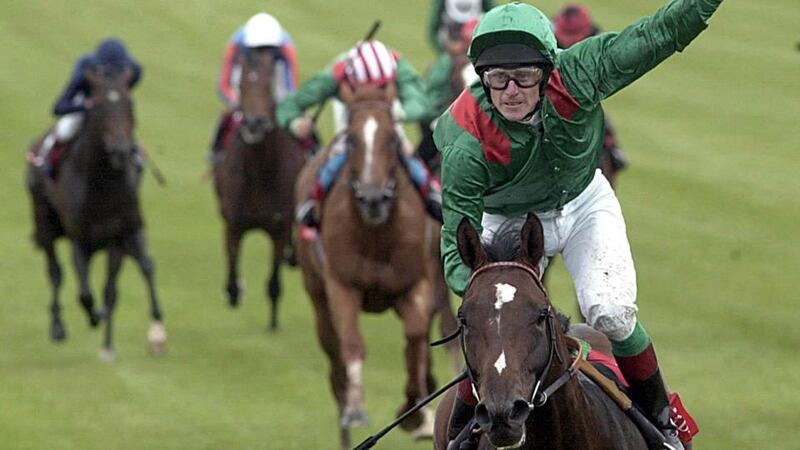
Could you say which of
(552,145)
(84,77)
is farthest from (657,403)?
(84,77)

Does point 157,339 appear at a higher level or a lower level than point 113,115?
lower

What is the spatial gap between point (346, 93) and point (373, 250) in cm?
106

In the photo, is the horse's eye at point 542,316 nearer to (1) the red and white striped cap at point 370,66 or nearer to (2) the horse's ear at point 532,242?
(2) the horse's ear at point 532,242

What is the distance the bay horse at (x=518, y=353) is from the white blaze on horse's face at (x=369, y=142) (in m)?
4.95

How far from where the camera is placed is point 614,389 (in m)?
6.30

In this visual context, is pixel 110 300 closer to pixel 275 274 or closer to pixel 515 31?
pixel 275 274

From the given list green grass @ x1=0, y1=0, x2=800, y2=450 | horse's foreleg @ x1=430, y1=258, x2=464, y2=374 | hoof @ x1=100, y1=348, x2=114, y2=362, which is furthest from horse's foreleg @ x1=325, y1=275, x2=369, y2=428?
hoof @ x1=100, y1=348, x2=114, y2=362

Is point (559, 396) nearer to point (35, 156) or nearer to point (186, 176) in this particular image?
point (35, 156)

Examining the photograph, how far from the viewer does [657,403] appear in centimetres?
653

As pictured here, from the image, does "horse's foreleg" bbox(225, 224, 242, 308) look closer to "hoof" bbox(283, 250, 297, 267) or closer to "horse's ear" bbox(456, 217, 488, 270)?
"hoof" bbox(283, 250, 297, 267)

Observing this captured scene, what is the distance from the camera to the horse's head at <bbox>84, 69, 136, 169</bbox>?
14242 millimetres

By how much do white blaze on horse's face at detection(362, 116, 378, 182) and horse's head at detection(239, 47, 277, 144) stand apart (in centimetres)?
414

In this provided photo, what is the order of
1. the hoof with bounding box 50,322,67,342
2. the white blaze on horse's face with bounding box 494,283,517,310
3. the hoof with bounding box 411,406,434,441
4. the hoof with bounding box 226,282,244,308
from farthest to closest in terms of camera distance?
the hoof with bounding box 226,282,244,308 < the hoof with bounding box 50,322,67,342 < the hoof with bounding box 411,406,434,441 < the white blaze on horse's face with bounding box 494,283,517,310

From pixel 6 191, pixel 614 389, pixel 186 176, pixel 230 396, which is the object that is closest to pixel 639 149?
pixel 186 176
